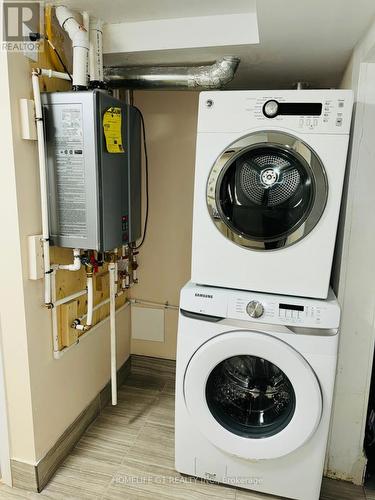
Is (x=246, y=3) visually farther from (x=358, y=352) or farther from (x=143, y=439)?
(x=143, y=439)

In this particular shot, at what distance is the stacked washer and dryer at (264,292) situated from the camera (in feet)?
4.88

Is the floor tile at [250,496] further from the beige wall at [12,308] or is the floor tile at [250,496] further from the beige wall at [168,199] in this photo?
the beige wall at [168,199]

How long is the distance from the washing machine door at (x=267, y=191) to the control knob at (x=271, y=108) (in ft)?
0.25

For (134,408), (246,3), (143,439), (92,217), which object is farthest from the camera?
(134,408)

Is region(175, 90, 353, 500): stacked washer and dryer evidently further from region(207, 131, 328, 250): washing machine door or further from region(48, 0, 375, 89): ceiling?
region(48, 0, 375, 89): ceiling

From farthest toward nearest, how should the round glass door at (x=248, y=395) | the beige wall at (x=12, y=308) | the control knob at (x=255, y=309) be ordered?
the round glass door at (x=248, y=395) < the control knob at (x=255, y=309) < the beige wall at (x=12, y=308)

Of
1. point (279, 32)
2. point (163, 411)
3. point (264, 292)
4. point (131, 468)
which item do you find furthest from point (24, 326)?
point (279, 32)

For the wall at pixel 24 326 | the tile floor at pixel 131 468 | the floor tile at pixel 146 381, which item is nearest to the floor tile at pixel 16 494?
the tile floor at pixel 131 468

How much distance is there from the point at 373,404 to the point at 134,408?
4.68ft

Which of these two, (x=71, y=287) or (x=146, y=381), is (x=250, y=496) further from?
(x=71, y=287)

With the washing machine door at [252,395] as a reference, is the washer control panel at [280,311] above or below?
above

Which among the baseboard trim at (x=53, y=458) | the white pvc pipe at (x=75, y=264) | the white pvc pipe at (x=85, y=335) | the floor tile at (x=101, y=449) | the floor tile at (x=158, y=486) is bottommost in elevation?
the floor tile at (x=158, y=486)

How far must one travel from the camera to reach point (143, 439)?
2080 millimetres

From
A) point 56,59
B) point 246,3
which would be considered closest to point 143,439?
point 56,59
